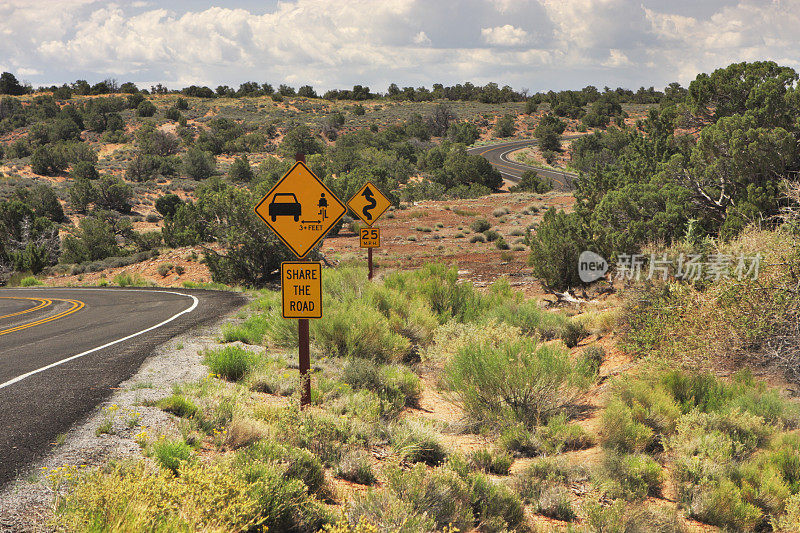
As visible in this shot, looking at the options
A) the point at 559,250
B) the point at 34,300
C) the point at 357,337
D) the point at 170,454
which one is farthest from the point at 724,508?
the point at 34,300

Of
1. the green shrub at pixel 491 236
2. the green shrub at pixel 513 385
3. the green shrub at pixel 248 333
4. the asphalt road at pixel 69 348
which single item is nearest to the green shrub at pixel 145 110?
the green shrub at pixel 491 236

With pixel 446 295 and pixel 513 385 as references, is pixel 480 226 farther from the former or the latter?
pixel 513 385

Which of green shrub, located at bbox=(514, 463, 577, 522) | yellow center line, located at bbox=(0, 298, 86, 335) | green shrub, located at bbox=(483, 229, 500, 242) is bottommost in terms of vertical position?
yellow center line, located at bbox=(0, 298, 86, 335)

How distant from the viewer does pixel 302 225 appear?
6891 millimetres

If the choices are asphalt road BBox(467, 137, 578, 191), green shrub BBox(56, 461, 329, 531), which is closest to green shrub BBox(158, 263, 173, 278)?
green shrub BBox(56, 461, 329, 531)

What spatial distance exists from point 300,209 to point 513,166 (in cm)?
6485

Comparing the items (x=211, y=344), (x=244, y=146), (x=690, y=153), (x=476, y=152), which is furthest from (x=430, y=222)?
(x=244, y=146)

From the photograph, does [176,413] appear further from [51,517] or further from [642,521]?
[642,521]

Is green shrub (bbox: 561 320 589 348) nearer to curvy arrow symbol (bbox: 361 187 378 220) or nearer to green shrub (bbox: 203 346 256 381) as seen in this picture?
curvy arrow symbol (bbox: 361 187 378 220)

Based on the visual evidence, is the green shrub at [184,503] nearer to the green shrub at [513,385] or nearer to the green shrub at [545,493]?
the green shrub at [545,493]

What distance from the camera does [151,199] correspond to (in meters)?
54.4

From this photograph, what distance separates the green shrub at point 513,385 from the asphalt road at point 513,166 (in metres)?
41.1

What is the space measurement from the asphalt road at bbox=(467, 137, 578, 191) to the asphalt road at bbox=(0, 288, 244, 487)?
123 ft

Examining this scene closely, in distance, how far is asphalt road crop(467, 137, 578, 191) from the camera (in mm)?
56000
